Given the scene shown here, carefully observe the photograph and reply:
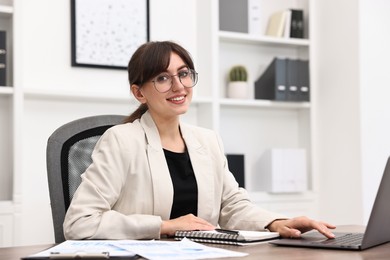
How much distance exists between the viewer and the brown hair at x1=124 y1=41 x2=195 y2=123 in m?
2.06

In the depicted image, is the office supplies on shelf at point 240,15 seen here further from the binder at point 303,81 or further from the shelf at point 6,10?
the shelf at point 6,10

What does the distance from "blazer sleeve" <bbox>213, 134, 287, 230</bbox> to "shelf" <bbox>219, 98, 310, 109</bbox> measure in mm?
1657

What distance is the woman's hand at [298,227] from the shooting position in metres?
1.66

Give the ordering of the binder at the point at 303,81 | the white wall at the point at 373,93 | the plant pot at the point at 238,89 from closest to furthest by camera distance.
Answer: the white wall at the point at 373,93
the plant pot at the point at 238,89
the binder at the point at 303,81

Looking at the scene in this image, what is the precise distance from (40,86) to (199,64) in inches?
39.8

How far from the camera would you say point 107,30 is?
3.64 m

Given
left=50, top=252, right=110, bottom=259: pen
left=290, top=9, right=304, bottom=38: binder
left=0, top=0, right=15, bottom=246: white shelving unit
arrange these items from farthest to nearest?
left=290, top=9, right=304, bottom=38: binder < left=0, top=0, right=15, bottom=246: white shelving unit < left=50, top=252, right=110, bottom=259: pen

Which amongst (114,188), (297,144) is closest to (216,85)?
(297,144)

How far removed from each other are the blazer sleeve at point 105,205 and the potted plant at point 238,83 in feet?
6.75

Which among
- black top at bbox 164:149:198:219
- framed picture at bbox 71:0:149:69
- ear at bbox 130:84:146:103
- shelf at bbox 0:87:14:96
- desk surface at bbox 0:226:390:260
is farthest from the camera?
framed picture at bbox 71:0:149:69

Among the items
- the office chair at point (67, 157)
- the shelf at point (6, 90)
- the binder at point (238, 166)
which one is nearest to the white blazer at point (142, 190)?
the office chair at point (67, 157)

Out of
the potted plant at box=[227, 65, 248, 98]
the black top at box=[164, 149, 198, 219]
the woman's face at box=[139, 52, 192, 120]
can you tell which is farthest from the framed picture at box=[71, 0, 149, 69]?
the black top at box=[164, 149, 198, 219]

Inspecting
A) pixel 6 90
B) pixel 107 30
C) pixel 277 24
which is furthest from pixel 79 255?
pixel 277 24

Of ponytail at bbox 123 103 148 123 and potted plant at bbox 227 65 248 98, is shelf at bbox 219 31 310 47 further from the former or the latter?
ponytail at bbox 123 103 148 123
